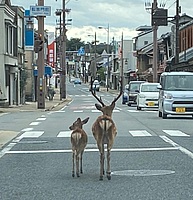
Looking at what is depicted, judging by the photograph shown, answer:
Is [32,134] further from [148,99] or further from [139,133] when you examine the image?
[148,99]

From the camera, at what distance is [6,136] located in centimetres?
1922

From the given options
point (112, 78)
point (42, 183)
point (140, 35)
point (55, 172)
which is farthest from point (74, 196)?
point (112, 78)

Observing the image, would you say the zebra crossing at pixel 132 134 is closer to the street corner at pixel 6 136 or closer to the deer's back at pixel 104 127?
the street corner at pixel 6 136

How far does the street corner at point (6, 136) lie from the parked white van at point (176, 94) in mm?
8199

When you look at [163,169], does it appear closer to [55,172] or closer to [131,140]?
[55,172]

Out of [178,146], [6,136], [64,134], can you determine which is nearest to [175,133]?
[64,134]

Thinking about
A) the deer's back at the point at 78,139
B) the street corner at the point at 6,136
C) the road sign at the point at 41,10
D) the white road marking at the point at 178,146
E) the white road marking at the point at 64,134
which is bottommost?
the street corner at the point at 6,136

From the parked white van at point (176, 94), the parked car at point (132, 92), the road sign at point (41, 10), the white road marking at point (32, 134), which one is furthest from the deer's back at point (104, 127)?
the parked car at point (132, 92)

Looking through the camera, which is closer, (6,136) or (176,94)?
(6,136)

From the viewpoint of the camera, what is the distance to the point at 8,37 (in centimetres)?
4322

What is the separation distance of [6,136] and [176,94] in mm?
9547

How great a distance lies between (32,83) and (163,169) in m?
46.7

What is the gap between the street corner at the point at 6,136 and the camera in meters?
17.4

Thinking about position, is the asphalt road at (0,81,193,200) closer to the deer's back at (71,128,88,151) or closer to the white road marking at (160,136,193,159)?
the white road marking at (160,136,193,159)
